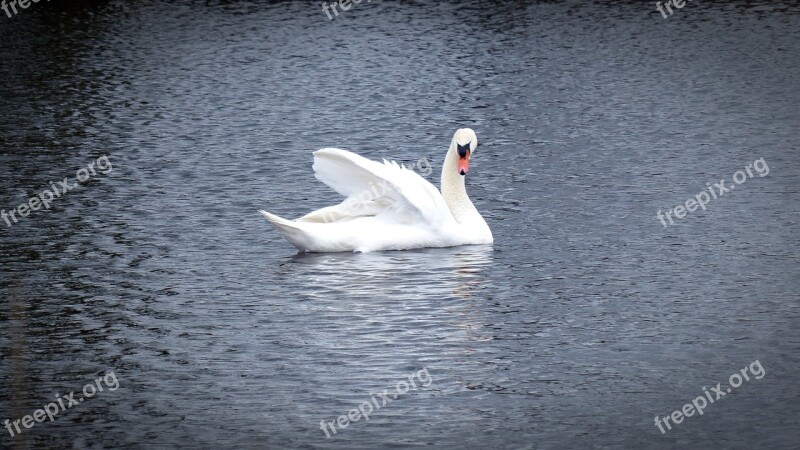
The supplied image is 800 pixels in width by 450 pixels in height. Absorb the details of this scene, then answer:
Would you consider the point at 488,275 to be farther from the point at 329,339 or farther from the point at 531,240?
the point at 329,339

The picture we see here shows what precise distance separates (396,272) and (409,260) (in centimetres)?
75

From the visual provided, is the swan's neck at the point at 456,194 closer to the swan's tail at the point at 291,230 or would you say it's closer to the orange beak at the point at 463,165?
the orange beak at the point at 463,165

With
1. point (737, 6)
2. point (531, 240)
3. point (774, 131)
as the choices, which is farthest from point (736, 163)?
point (737, 6)

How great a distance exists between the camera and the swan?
2036 cm

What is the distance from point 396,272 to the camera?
Result: 19.5 meters

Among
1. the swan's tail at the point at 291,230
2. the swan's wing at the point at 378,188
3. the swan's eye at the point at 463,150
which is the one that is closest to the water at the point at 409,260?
the swan's tail at the point at 291,230

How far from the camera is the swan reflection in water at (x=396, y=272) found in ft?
60.7

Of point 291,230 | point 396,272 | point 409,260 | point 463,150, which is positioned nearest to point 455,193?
point 463,150

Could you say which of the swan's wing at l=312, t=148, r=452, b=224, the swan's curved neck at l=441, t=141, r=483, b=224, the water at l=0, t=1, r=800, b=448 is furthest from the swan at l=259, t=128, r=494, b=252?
the water at l=0, t=1, r=800, b=448

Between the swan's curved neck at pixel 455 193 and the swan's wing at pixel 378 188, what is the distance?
1.46 feet

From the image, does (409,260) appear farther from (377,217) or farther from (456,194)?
(456,194)

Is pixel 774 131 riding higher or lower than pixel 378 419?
lower

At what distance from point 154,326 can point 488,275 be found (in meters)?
4.53

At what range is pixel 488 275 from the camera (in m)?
19.3
